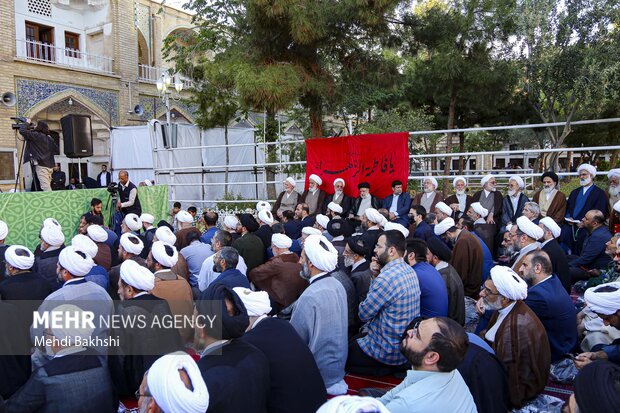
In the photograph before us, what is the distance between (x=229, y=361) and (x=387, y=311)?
4.56 ft

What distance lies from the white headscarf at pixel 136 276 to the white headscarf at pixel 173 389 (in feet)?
4.53

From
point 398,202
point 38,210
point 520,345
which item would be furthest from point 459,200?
point 38,210

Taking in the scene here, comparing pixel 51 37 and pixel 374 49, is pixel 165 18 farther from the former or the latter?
pixel 374 49

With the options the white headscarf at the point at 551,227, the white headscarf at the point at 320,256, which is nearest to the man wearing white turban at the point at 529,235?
the white headscarf at the point at 551,227

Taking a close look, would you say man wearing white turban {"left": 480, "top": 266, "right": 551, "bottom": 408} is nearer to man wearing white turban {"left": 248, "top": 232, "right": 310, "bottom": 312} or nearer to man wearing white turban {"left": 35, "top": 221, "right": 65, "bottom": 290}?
man wearing white turban {"left": 248, "top": 232, "right": 310, "bottom": 312}

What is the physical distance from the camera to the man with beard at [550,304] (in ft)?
9.99

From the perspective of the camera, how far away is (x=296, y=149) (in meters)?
13.3

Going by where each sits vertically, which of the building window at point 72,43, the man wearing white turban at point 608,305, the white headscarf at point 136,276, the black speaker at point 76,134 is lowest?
the man wearing white turban at point 608,305

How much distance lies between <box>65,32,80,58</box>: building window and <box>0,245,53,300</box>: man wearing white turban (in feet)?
44.3

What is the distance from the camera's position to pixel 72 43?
1539 cm

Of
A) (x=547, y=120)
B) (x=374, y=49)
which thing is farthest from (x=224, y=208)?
(x=547, y=120)

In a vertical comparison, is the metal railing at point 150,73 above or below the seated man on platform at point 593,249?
above

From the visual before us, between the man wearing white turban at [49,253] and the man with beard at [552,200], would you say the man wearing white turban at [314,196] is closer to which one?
the man with beard at [552,200]

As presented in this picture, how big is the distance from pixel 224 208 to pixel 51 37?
8.62m
